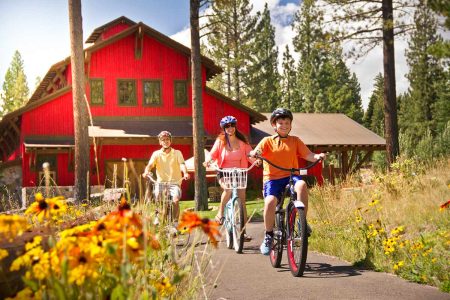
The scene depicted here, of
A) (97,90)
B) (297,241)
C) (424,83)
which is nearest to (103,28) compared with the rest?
(97,90)

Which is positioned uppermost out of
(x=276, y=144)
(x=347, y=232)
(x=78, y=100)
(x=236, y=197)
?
(x=78, y=100)

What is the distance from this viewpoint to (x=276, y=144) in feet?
23.1

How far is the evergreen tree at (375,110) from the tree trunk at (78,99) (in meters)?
57.4

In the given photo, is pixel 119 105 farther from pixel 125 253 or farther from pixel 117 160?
pixel 125 253

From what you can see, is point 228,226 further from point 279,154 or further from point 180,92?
point 180,92

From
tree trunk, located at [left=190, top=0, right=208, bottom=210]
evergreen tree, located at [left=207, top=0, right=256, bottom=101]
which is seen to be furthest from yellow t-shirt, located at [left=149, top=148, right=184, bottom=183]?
evergreen tree, located at [left=207, top=0, right=256, bottom=101]

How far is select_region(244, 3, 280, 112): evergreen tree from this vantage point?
5416cm

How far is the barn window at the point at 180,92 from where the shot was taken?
1147 inches

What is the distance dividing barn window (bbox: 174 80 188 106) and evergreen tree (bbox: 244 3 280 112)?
958 inches

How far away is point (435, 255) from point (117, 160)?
2321 centimetres

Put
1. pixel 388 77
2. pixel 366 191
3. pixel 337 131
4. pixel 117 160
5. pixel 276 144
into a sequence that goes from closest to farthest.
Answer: pixel 276 144
pixel 366 191
pixel 388 77
pixel 117 160
pixel 337 131

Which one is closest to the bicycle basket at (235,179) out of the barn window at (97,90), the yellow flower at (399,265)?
the yellow flower at (399,265)

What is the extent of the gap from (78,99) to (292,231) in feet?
34.7

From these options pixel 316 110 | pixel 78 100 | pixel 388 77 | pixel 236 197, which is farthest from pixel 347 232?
pixel 316 110
